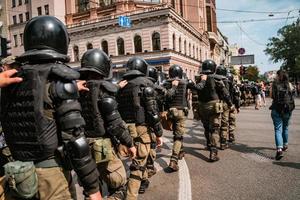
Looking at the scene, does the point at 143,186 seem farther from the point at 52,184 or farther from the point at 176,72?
the point at 52,184

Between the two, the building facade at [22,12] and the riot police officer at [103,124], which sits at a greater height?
the building facade at [22,12]

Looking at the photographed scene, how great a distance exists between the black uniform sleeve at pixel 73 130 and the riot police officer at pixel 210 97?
464cm

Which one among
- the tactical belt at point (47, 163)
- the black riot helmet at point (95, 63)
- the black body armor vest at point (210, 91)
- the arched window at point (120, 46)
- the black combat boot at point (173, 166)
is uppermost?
the arched window at point (120, 46)

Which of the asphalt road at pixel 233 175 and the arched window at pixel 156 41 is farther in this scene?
the arched window at pixel 156 41

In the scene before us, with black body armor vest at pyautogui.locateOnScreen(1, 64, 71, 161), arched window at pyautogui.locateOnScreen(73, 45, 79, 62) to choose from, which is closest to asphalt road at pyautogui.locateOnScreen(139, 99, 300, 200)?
black body armor vest at pyautogui.locateOnScreen(1, 64, 71, 161)

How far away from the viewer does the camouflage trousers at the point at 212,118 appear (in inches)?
270

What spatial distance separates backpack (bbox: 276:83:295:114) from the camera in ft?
22.7

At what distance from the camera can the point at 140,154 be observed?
4.84 meters

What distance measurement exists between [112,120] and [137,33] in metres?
34.5

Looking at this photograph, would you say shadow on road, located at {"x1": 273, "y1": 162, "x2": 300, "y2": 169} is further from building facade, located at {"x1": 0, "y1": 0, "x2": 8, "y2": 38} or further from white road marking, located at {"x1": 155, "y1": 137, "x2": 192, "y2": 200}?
building facade, located at {"x1": 0, "y1": 0, "x2": 8, "y2": 38}

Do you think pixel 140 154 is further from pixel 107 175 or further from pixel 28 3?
pixel 28 3

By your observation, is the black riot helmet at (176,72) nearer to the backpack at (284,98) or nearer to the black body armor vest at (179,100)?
the black body armor vest at (179,100)

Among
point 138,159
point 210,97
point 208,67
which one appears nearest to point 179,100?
point 210,97

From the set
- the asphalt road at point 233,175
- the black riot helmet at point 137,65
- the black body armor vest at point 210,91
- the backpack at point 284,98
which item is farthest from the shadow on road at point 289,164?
the black riot helmet at point 137,65
